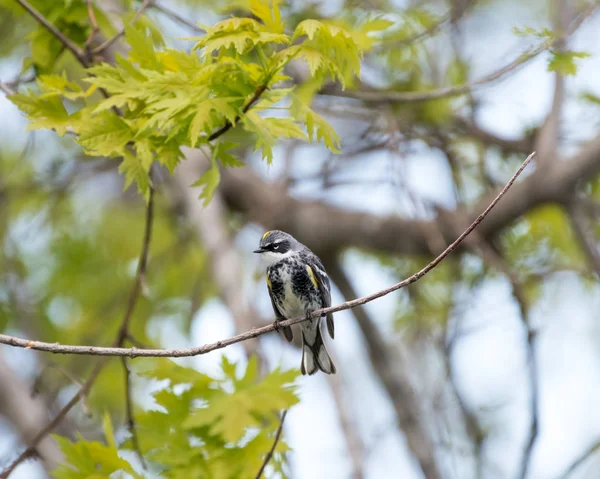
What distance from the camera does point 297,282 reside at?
453 cm

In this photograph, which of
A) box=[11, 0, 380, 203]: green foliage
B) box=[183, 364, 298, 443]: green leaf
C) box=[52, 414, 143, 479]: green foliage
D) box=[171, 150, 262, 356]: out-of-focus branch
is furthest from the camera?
box=[171, 150, 262, 356]: out-of-focus branch

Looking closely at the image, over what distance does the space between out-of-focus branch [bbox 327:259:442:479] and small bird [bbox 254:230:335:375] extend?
6.79 feet

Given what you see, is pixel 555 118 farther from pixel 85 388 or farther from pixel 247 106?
pixel 85 388

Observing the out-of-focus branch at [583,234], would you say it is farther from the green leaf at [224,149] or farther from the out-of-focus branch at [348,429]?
the green leaf at [224,149]

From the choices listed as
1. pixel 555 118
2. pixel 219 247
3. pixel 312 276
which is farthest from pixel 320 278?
pixel 555 118

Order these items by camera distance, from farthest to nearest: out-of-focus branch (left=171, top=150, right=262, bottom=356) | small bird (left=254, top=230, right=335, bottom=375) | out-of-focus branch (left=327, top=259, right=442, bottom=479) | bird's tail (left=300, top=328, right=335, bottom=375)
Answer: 1. out-of-focus branch (left=327, top=259, right=442, bottom=479)
2. out-of-focus branch (left=171, top=150, right=262, bottom=356)
3. small bird (left=254, top=230, right=335, bottom=375)
4. bird's tail (left=300, top=328, right=335, bottom=375)

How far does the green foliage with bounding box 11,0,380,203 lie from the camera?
275cm

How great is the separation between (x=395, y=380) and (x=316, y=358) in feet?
7.84

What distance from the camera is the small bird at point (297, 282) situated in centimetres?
445

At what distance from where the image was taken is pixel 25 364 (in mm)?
8719

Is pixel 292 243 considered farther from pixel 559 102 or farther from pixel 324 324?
pixel 559 102

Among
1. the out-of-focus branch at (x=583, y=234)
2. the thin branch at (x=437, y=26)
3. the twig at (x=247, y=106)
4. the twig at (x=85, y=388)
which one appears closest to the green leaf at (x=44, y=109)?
the twig at (x=85, y=388)

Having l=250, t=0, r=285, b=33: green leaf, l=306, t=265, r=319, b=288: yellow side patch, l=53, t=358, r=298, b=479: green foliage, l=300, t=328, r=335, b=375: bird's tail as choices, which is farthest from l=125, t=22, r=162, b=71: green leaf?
l=300, t=328, r=335, b=375: bird's tail

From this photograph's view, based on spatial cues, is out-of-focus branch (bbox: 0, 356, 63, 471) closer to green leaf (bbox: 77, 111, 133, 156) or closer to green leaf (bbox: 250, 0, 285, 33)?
green leaf (bbox: 77, 111, 133, 156)
